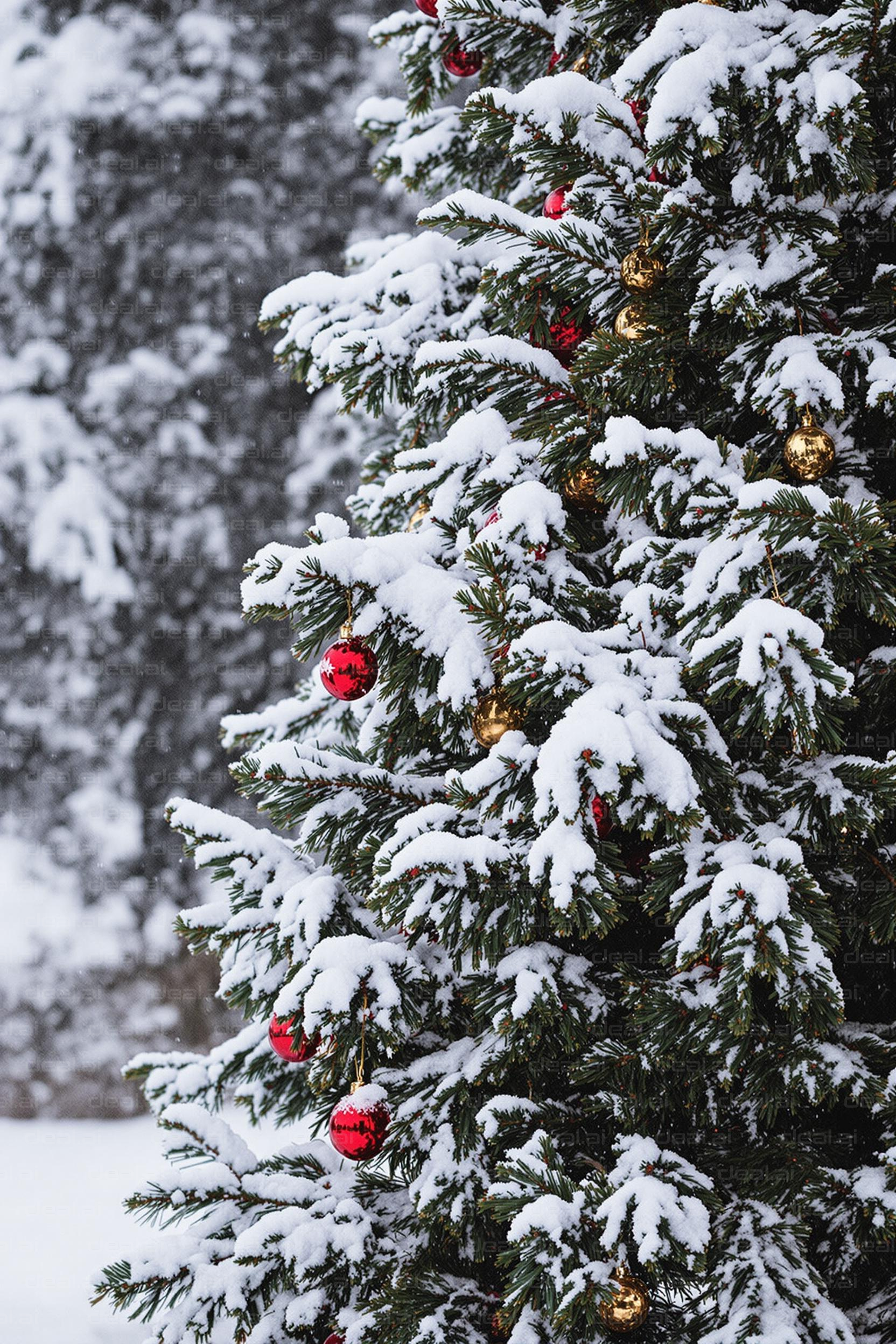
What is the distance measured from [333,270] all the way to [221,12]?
1.27 metres

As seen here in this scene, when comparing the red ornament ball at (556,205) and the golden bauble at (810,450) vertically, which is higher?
the red ornament ball at (556,205)

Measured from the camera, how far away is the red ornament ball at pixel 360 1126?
1.38 m

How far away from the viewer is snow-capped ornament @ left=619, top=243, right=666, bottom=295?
1.48 meters

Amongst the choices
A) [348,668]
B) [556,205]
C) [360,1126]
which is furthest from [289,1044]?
[556,205]

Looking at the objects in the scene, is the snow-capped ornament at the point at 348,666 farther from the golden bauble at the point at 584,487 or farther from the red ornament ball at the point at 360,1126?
the red ornament ball at the point at 360,1126

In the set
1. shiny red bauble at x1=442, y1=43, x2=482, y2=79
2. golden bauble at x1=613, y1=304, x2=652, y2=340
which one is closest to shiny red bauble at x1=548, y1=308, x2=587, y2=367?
golden bauble at x1=613, y1=304, x2=652, y2=340

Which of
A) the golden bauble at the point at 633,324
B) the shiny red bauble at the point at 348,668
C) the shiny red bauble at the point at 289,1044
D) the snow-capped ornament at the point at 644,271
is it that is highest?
the snow-capped ornament at the point at 644,271

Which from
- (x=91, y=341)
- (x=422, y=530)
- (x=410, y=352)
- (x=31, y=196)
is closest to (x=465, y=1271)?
(x=422, y=530)

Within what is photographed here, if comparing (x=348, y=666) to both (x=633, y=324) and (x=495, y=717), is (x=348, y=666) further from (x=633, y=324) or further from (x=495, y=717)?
(x=633, y=324)

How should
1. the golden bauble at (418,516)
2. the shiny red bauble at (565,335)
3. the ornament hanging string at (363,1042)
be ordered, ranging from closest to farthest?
the ornament hanging string at (363,1042)
the shiny red bauble at (565,335)
the golden bauble at (418,516)

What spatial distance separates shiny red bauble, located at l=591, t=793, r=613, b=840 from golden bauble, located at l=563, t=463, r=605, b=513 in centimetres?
50

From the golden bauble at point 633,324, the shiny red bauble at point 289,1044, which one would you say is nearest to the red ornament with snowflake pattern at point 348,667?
the shiny red bauble at point 289,1044

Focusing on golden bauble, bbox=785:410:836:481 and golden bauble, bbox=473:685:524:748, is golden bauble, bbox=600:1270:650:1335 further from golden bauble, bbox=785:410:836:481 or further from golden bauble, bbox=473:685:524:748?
golden bauble, bbox=785:410:836:481

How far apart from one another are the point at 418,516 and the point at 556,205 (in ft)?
2.00
